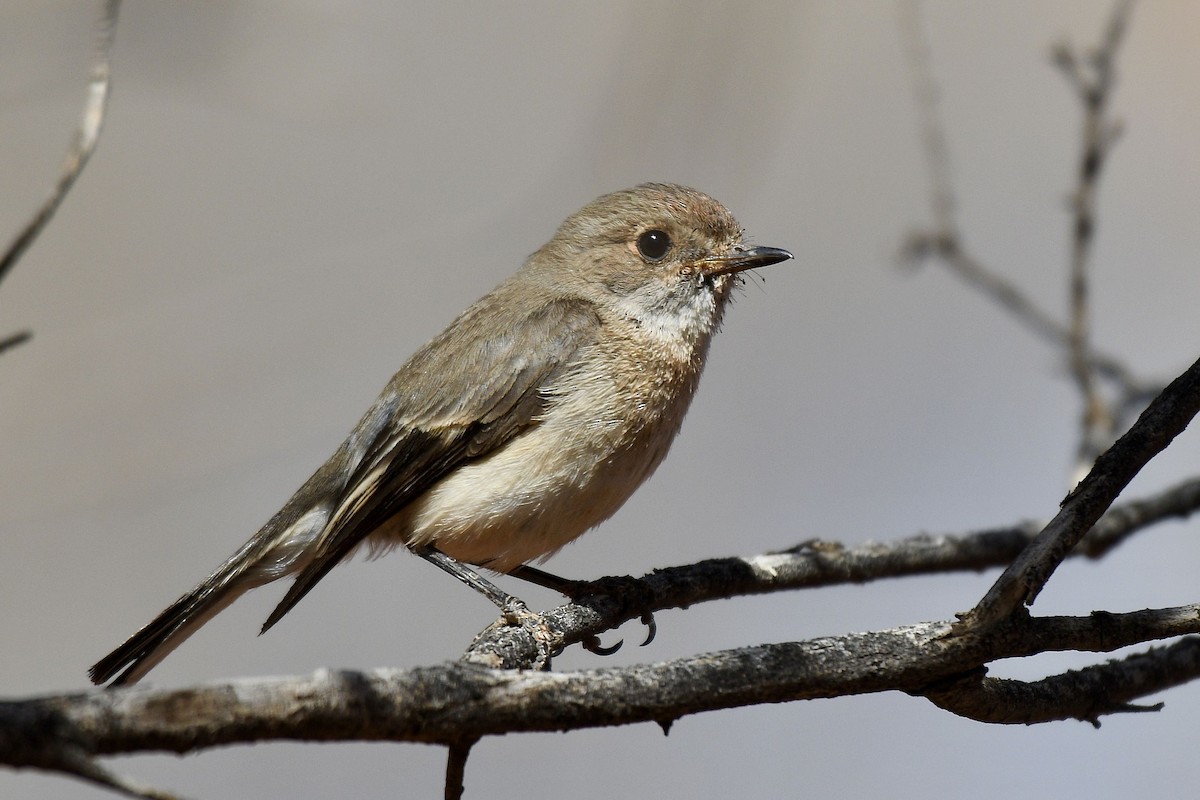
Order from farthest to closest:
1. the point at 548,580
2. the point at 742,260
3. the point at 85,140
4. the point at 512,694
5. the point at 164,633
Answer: the point at 742,260 → the point at 548,580 → the point at 164,633 → the point at 85,140 → the point at 512,694

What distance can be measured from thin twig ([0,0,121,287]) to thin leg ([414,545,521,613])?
1758mm

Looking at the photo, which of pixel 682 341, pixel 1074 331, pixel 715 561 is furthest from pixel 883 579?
pixel 1074 331

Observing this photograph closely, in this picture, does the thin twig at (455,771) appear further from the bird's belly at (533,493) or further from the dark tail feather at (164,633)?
the dark tail feather at (164,633)

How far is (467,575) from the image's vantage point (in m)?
4.01

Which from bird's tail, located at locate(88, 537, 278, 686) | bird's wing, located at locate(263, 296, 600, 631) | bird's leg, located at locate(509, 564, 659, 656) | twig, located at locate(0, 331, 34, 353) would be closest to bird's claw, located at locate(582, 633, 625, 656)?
bird's leg, located at locate(509, 564, 659, 656)

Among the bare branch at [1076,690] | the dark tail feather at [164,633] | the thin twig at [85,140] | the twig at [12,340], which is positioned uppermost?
the thin twig at [85,140]

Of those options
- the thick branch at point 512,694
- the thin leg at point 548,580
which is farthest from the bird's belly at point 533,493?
the thick branch at point 512,694

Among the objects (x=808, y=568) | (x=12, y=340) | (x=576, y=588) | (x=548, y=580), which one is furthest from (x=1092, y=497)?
(x=12, y=340)

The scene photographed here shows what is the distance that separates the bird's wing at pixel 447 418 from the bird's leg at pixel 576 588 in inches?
23.2

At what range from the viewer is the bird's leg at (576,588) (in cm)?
402

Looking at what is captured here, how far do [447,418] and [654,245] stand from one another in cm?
122

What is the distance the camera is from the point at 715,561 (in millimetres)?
3984

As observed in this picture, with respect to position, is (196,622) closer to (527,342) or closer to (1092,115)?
(527,342)

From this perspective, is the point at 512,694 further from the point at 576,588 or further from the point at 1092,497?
the point at 576,588
